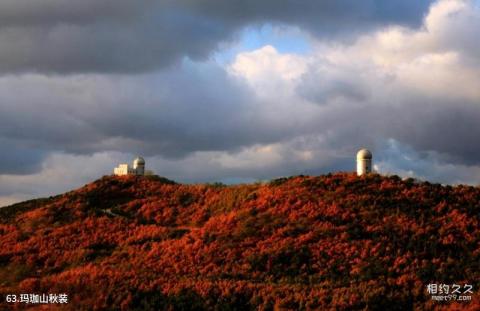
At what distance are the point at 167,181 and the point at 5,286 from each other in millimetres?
27530

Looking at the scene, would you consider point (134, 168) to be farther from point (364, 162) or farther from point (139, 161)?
point (364, 162)

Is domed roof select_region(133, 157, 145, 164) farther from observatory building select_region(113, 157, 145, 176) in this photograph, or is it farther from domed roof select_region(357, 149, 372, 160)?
domed roof select_region(357, 149, 372, 160)

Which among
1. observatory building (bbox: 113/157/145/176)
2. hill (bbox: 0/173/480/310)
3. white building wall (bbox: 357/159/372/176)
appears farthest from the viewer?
observatory building (bbox: 113/157/145/176)

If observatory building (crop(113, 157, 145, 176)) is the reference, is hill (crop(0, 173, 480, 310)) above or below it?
below

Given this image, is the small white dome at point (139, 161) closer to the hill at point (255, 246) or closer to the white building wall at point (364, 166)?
the hill at point (255, 246)

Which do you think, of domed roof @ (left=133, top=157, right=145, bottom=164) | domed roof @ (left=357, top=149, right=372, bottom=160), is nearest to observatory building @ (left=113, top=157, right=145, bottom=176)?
domed roof @ (left=133, top=157, right=145, bottom=164)

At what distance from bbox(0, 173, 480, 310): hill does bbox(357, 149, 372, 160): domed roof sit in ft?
13.6

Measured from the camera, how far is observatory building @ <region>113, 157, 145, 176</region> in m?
61.9

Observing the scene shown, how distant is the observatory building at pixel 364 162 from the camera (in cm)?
4609

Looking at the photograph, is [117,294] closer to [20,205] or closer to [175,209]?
[175,209]

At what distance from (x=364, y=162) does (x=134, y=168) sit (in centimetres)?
2893

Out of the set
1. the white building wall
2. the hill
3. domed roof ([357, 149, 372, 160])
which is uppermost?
domed roof ([357, 149, 372, 160])

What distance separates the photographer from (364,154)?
46188 mm

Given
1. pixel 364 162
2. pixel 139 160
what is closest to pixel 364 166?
pixel 364 162
